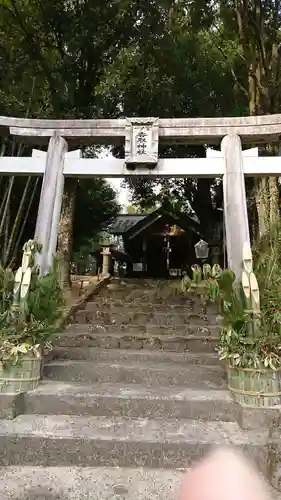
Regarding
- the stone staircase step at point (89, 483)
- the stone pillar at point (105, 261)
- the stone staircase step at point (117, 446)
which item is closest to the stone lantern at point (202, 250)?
the stone pillar at point (105, 261)

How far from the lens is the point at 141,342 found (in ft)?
17.9

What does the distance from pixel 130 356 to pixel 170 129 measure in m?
2.97

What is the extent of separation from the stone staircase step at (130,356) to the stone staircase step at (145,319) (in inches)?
56.3

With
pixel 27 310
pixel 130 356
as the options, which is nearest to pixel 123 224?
pixel 130 356

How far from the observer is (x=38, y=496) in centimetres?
259

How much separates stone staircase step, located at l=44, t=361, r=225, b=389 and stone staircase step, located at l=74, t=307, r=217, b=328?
6.71ft

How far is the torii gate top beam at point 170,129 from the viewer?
5.36 meters

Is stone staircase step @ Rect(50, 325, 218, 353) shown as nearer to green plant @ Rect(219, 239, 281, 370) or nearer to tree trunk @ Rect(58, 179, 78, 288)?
green plant @ Rect(219, 239, 281, 370)

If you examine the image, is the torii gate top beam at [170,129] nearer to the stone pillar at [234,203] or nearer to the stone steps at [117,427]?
the stone pillar at [234,203]

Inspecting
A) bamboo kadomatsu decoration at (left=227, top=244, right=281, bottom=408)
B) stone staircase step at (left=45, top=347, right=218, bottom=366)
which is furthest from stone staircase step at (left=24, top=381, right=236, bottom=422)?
stone staircase step at (left=45, top=347, right=218, bottom=366)

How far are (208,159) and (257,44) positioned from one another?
17.1 feet

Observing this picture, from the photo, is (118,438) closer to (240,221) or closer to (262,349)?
(262,349)

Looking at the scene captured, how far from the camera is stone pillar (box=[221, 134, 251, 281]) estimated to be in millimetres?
4926

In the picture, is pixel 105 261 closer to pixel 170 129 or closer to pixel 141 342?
pixel 141 342
